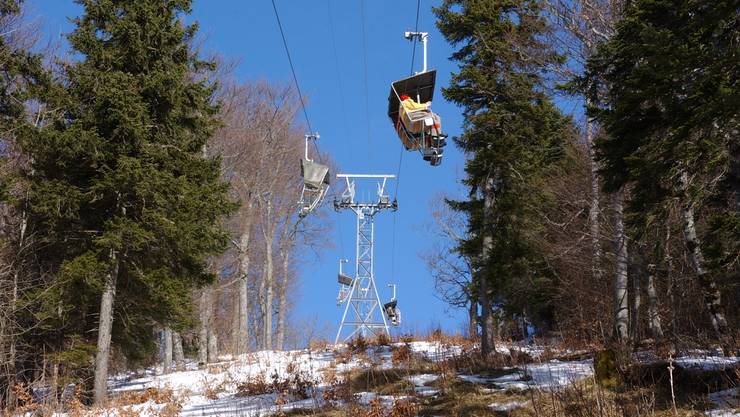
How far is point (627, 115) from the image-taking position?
8.77 m

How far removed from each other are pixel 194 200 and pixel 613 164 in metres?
8.24

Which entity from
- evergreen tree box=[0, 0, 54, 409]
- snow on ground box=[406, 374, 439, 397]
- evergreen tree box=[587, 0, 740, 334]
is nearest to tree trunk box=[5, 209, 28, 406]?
evergreen tree box=[0, 0, 54, 409]

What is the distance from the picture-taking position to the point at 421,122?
14.4 meters

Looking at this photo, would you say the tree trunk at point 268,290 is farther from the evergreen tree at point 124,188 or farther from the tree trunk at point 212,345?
the evergreen tree at point 124,188

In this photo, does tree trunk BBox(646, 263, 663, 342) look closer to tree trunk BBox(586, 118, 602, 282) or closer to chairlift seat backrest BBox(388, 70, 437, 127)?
tree trunk BBox(586, 118, 602, 282)

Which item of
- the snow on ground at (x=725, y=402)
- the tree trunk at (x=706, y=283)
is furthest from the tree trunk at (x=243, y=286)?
the snow on ground at (x=725, y=402)

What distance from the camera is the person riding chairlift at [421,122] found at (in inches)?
565

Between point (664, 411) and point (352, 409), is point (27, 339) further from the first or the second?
point (664, 411)

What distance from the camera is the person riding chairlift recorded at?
1434 centimetres

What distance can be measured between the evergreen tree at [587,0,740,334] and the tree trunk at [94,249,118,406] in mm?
9323

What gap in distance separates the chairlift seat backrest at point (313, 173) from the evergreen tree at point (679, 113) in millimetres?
11963

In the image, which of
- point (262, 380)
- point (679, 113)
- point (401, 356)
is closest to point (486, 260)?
point (401, 356)

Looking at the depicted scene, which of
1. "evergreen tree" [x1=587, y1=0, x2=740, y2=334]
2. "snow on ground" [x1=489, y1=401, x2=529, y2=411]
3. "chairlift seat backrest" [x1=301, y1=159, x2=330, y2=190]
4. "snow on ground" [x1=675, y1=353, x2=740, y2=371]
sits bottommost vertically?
"snow on ground" [x1=489, y1=401, x2=529, y2=411]

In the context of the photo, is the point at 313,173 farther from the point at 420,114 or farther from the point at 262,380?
the point at 262,380
